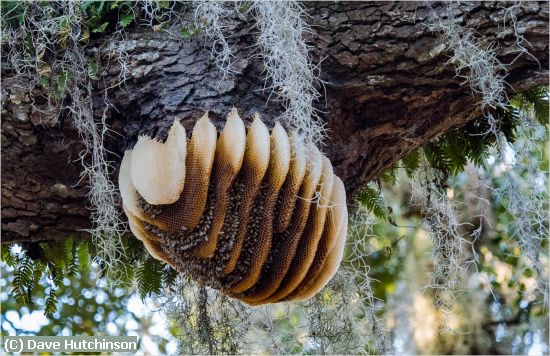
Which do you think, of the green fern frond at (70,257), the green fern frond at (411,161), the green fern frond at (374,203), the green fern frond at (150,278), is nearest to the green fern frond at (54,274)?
the green fern frond at (70,257)

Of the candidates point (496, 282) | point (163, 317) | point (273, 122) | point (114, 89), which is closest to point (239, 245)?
point (273, 122)

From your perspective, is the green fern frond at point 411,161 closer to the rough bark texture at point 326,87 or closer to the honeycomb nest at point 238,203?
the rough bark texture at point 326,87

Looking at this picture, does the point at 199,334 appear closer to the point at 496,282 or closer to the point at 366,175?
the point at 366,175

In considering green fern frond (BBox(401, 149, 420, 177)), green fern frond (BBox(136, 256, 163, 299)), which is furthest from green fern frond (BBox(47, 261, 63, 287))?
green fern frond (BBox(401, 149, 420, 177))

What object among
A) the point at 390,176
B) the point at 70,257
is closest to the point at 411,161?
the point at 390,176

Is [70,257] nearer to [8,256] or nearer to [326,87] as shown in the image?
[8,256]

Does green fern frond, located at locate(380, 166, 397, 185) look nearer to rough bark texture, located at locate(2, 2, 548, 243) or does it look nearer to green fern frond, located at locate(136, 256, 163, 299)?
rough bark texture, located at locate(2, 2, 548, 243)
